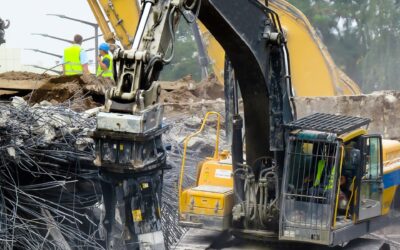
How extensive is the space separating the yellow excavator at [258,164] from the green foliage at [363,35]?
15.9m

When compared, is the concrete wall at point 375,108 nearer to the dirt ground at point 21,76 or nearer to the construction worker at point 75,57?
the construction worker at point 75,57

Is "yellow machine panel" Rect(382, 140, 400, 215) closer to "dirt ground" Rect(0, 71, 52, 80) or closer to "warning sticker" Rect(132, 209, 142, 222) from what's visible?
"warning sticker" Rect(132, 209, 142, 222)

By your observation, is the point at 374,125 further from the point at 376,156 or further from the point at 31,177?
the point at 31,177

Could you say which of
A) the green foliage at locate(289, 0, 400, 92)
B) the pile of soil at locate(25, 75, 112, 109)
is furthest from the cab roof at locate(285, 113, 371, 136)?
the green foliage at locate(289, 0, 400, 92)

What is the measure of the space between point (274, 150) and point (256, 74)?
2.46 feet

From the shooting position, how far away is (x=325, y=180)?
820 centimetres

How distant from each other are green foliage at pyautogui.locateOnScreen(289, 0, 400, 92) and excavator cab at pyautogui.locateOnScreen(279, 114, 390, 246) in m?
16.6

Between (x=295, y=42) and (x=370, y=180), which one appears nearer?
(x=370, y=180)

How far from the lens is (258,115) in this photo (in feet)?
27.8

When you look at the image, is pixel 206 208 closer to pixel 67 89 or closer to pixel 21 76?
pixel 67 89

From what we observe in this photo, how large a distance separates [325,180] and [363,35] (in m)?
18.8

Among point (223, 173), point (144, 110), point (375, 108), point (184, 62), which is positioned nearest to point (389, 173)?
point (223, 173)

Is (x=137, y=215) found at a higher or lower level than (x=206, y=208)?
higher

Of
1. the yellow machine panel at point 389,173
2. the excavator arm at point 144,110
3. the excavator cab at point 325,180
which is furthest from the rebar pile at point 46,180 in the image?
the yellow machine panel at point 389,173
